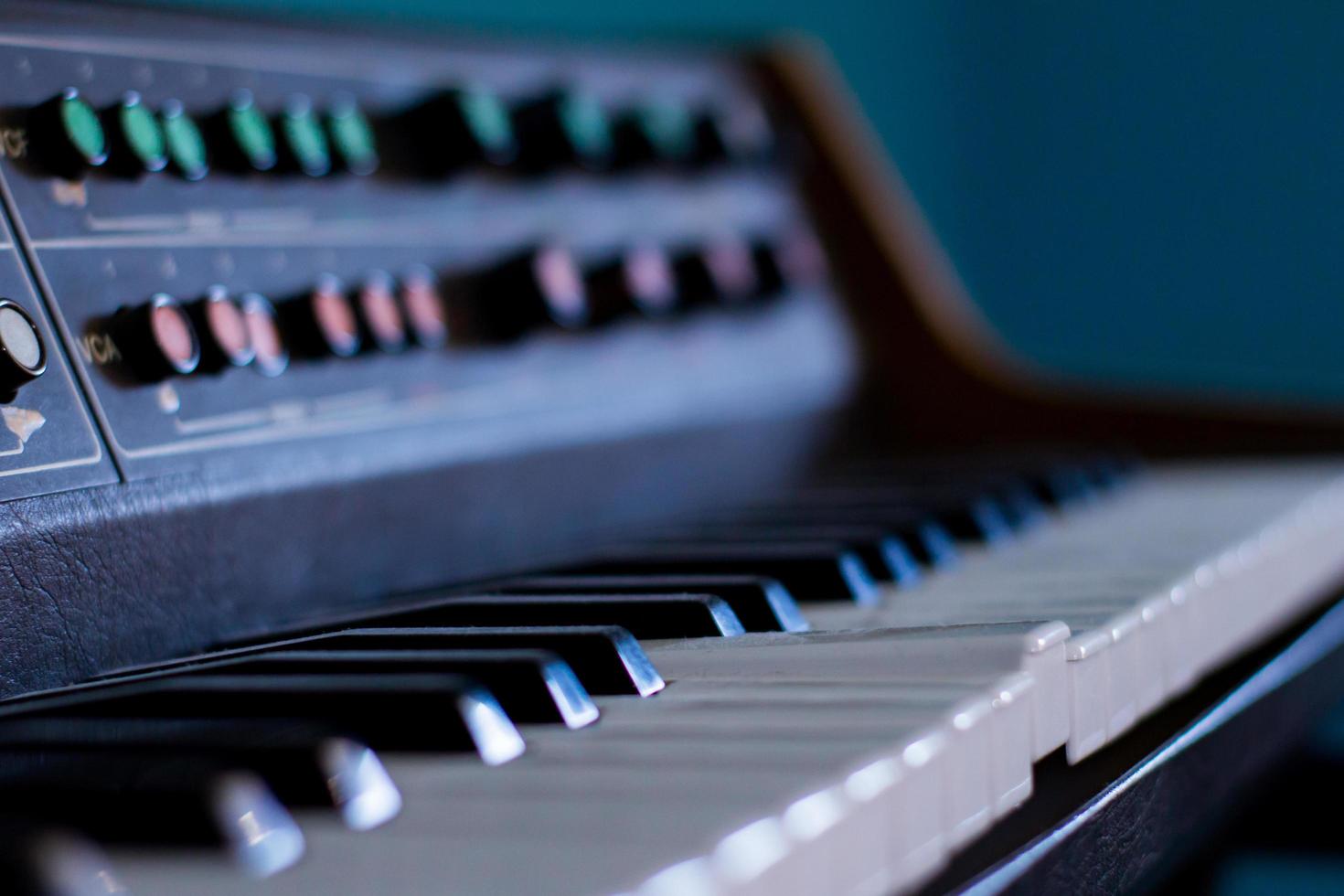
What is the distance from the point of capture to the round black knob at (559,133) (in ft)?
3.20

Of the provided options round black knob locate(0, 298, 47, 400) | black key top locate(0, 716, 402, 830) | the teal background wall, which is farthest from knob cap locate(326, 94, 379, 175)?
the teal background wall

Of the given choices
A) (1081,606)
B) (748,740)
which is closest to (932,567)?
(1081,606)

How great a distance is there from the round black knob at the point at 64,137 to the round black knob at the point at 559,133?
0.35 m

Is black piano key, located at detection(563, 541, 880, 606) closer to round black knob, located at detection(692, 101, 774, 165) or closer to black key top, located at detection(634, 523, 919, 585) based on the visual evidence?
black key top, located at detection(634, 523, 919, 585)

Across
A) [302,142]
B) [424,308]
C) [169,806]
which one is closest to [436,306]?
[424,308]

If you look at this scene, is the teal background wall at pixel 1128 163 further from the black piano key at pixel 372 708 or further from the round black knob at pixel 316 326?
the black piano key at pixel 372 708

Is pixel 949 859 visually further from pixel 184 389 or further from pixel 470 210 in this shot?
pixel 470 210

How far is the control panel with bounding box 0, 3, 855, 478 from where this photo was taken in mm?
652

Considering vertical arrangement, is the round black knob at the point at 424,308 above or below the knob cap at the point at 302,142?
below

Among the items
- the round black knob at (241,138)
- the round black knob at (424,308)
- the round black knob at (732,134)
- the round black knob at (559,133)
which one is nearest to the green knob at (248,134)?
the round black knob at (241,138)

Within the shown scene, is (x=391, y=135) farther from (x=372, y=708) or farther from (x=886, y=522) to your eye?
(x=372, y=708)

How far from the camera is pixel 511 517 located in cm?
87

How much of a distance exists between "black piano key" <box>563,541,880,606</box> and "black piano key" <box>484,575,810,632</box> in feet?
0.11

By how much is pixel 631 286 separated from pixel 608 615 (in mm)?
452
